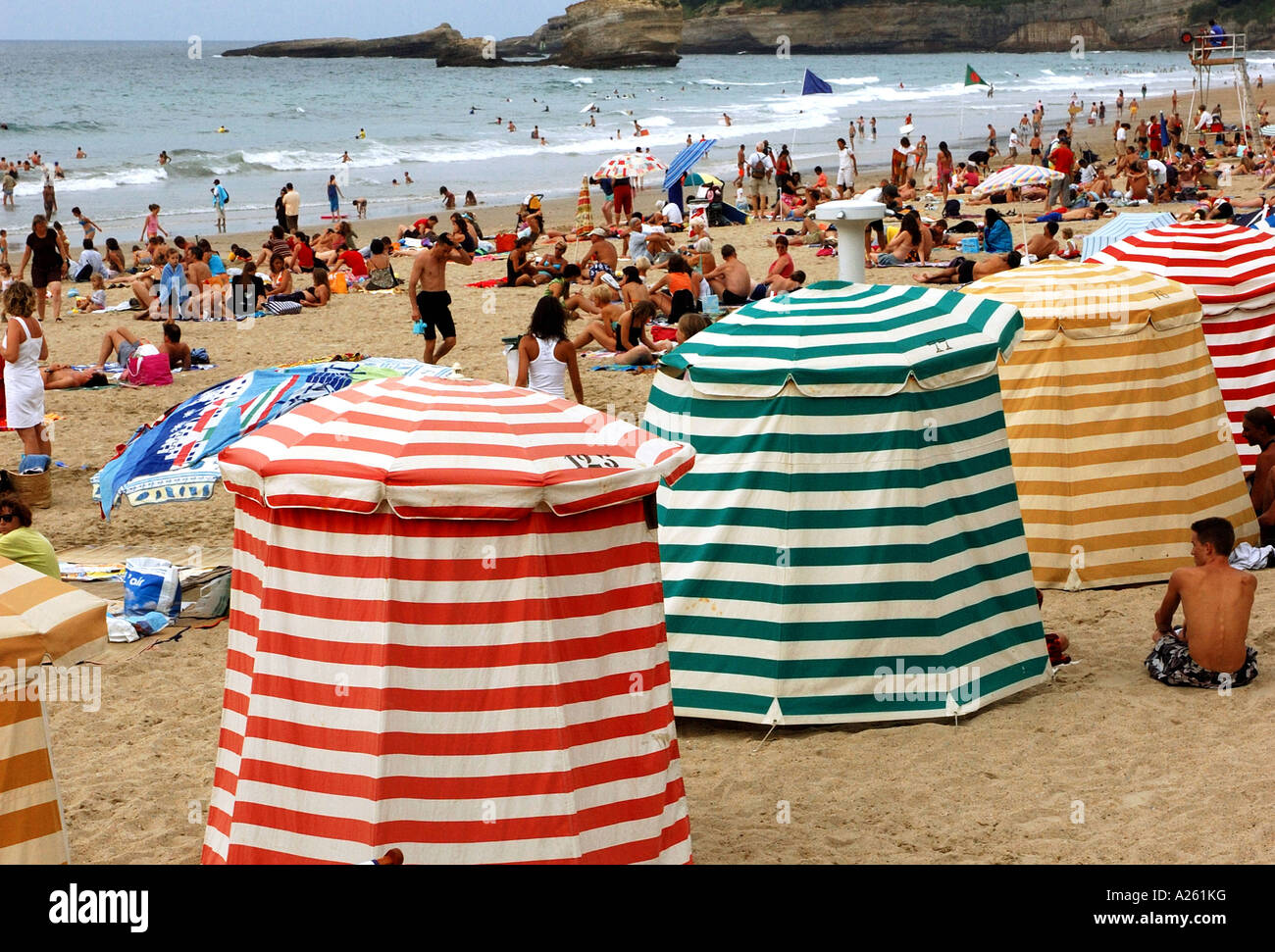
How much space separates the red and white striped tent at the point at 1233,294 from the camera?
834 cm

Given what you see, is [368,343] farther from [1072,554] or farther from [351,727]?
[351,727]

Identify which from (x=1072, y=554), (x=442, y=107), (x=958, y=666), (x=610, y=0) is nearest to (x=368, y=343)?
(x=1072, y=554)

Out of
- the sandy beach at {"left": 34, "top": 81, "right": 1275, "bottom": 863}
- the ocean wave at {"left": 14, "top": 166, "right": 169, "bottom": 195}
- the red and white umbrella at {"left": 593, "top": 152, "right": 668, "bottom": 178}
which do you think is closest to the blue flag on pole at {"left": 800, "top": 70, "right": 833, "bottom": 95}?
the red and white umbrella at {"left": 593, "top": 152, "right": 668, "bottom": 178}

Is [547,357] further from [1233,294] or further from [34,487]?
[1233,294]

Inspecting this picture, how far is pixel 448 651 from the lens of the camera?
3939 millimetres

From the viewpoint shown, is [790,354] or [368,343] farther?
[368,343]

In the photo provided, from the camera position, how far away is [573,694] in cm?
403

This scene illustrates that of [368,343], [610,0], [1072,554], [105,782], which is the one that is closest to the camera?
[105,782]

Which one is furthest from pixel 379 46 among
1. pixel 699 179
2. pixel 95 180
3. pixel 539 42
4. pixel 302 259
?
pixel 302 259

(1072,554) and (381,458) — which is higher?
(381,458)

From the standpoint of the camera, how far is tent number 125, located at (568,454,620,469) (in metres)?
4.03

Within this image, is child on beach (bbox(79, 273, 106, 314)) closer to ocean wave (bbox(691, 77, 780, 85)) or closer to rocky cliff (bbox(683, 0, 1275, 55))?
ocean wave (bbox(691, 77, 780, 85))
